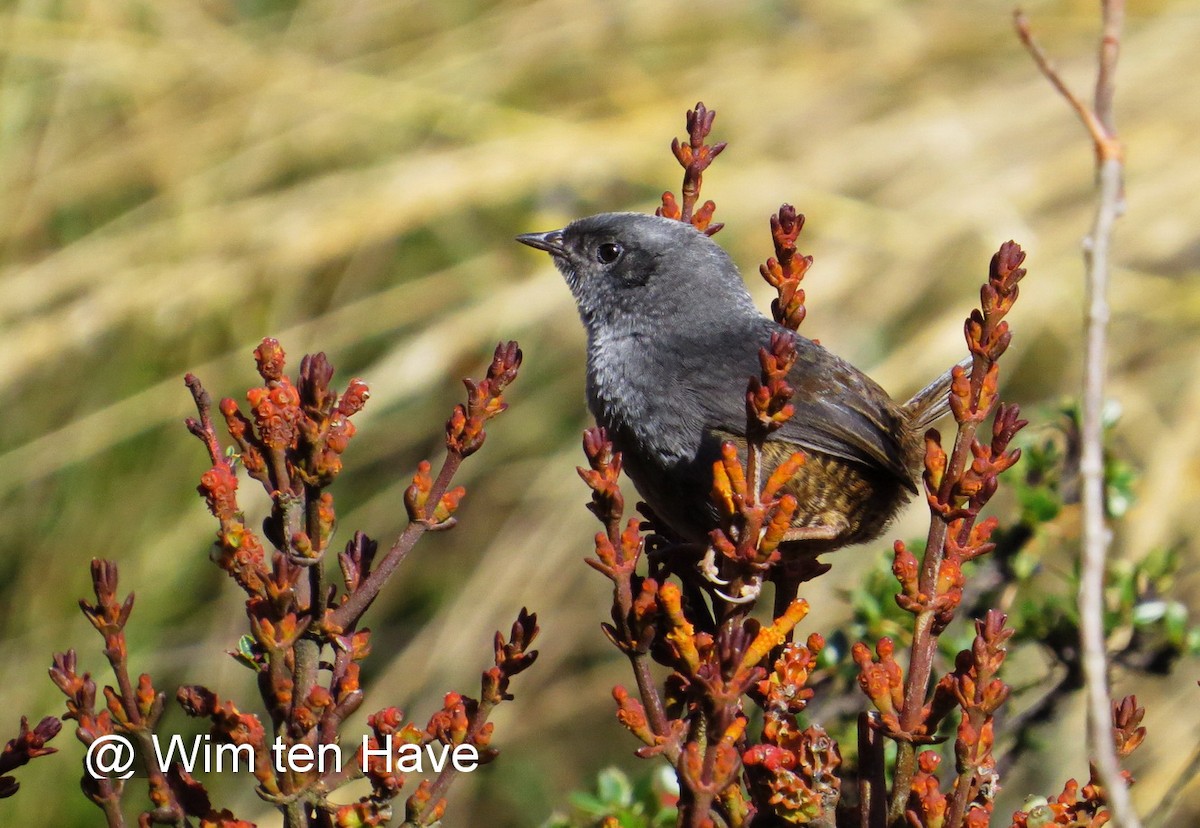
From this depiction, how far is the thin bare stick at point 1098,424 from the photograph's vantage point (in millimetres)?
1241

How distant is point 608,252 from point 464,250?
1.86 metres

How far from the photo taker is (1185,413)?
409 centimetres

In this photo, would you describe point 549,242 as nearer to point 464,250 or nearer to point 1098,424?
point 464,250

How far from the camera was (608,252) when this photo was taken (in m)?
3.11

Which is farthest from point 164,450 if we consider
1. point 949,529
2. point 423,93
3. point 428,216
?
point 949,529

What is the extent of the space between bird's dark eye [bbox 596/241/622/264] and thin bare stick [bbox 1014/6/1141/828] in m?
1.76

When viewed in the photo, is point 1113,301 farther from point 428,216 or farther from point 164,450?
point 164,450

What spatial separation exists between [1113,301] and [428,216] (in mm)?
2348

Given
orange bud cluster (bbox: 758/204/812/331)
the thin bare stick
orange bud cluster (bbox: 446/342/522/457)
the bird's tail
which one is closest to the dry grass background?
the bird's tail

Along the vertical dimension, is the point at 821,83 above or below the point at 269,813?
above

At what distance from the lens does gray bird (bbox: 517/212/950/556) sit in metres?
2.60

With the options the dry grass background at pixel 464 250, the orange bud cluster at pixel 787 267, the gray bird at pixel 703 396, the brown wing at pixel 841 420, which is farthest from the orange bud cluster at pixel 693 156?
the dry grass background at pixel 464 250

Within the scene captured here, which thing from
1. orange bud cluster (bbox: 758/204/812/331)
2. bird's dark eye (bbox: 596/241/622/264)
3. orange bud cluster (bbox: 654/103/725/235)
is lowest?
orange bud cluster (bbox: 758/204/812/331)

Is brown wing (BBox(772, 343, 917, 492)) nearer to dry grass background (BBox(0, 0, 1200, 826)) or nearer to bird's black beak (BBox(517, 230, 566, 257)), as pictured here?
bird's black beak (BBox(517, 230, 566, 257))
